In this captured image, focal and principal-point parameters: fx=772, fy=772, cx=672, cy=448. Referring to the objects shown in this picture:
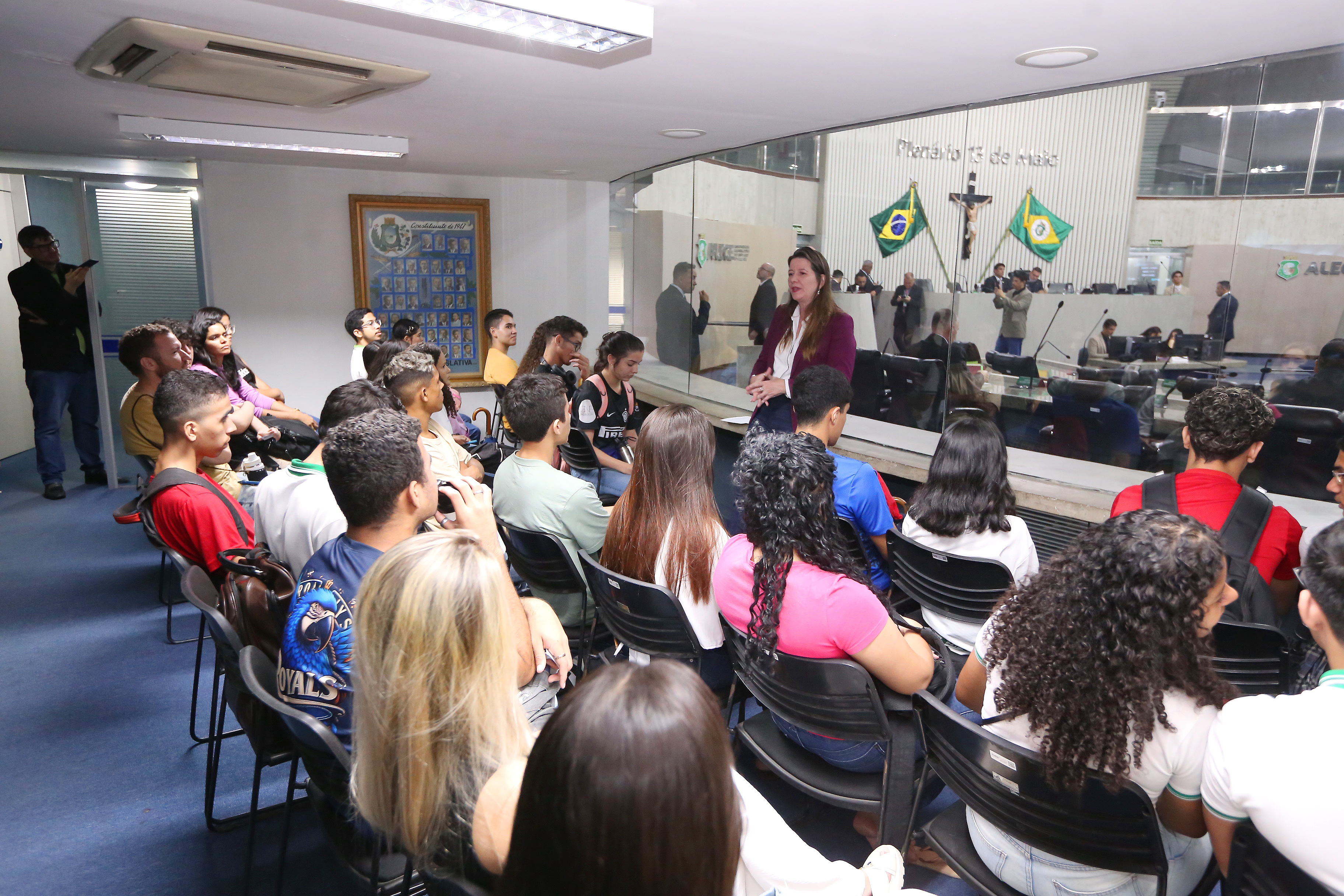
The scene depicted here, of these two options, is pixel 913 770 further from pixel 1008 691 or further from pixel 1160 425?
pixel 1160 425

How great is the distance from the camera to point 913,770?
1820mm

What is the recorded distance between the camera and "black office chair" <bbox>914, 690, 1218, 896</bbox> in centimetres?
134

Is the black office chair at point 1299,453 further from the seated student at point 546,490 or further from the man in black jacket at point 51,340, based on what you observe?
the man in black jacket at point 51,340

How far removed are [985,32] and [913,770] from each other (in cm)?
234

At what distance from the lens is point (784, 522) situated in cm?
180

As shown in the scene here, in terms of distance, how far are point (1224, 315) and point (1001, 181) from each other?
5.49 feet

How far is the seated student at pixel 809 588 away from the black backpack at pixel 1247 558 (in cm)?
106

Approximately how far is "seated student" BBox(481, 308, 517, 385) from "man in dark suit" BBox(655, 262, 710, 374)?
1.56m

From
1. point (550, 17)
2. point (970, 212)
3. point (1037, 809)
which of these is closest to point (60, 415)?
point (550, 17)

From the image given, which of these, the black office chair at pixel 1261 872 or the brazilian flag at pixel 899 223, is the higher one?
the brazilian flag at pixel 899 223

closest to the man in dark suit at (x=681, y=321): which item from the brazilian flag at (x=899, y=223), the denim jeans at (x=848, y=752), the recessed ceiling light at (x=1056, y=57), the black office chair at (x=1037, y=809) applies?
the brazilian flag at (x=899, y=223)

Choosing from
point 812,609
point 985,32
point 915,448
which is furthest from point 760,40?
point 915,448

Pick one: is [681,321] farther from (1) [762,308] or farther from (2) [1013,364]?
(2) [1013,364]

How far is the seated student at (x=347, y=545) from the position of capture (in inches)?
62.9
